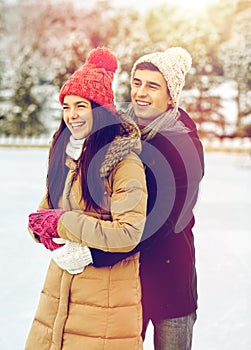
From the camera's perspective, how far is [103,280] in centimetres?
130

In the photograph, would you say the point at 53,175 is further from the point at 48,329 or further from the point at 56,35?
the point at 56,35

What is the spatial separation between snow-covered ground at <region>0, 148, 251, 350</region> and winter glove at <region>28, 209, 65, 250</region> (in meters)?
1.06

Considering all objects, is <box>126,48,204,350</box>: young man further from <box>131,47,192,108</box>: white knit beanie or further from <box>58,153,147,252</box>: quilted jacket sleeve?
<box>58,153,147,252</box>: quilted jacket sleeve

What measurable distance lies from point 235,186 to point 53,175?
665 cm

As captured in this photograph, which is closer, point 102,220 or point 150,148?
point 102,220

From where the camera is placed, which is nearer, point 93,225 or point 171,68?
point 93,225

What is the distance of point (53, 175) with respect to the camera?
4.52 feet

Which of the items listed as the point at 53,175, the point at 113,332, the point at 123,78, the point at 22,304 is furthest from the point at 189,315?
the point at 123,78

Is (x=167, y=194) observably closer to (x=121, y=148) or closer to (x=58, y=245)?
(x=121, y=148)

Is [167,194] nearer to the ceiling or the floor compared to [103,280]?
nearer to the ceiling

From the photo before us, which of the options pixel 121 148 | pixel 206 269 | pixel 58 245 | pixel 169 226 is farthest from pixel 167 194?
pixel 206 269

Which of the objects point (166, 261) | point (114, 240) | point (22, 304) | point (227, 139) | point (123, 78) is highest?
point (114, 240)

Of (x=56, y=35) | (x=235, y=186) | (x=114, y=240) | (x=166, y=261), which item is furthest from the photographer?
(x=56, y=35)

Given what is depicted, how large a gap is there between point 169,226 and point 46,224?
31cm
